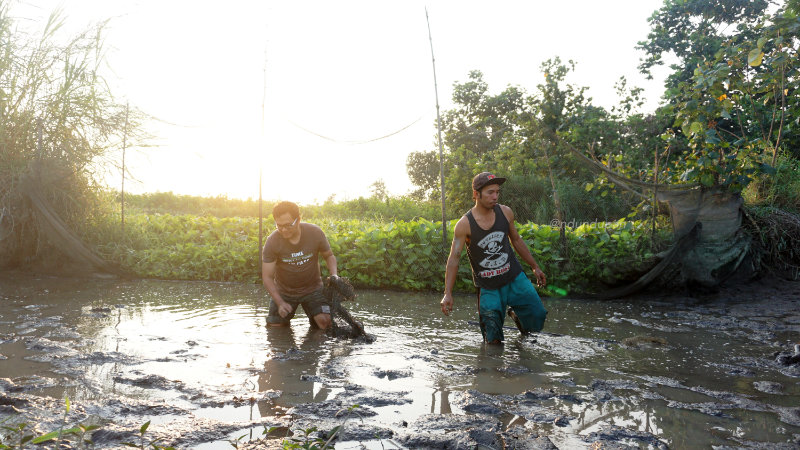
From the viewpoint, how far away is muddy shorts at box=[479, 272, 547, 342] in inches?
202

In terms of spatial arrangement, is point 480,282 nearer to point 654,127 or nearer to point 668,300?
point 668,300

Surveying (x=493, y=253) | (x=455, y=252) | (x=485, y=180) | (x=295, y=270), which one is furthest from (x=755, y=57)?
(x=295, y=270)

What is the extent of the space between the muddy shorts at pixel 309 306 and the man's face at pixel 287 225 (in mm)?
762

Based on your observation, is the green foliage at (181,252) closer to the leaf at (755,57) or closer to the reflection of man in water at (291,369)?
the reflection of man in water at (291,369)

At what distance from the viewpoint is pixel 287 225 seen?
556 cm

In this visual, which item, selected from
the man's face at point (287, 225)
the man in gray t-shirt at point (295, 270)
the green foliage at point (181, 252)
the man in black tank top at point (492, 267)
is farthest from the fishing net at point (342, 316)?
the green foliage at point (181, 252)

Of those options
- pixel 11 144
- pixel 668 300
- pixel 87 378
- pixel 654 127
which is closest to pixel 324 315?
pixel 87 378

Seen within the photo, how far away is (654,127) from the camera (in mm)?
18359

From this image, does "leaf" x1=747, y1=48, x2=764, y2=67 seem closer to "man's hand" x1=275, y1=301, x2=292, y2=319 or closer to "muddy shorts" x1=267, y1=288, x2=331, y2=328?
"muddy shorts" x1=267, y1=288, x2=331, y2=328

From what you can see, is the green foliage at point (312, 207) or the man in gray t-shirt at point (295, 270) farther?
the green foliage at point (312, 207)

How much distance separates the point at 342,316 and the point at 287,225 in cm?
113

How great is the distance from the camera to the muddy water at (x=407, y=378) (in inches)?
122

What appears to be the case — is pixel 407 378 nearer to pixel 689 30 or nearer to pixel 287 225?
pixel 287 225

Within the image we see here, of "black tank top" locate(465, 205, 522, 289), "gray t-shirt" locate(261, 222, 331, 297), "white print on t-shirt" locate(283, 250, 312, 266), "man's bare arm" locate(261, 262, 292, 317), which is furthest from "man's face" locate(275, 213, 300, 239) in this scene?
"black tank top" locate(465, 205, 522, 289)
